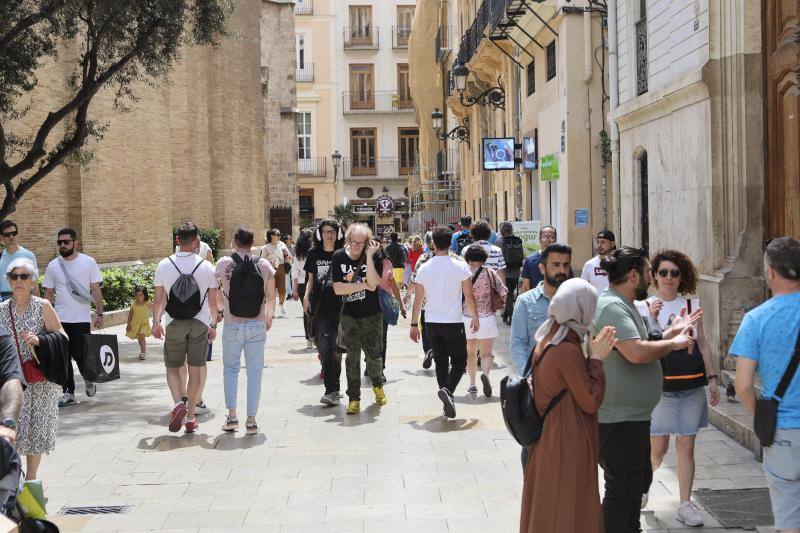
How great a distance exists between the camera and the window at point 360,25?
60.4 meters

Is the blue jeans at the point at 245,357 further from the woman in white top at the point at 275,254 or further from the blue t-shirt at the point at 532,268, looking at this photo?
the woman in white top at the point at 275,254

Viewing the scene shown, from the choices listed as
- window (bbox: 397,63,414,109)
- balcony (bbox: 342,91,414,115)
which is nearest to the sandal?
balcony (bbox: 342,91,414,115)

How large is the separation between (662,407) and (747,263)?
4.53 meters

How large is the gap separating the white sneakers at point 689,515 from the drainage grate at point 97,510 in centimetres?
337

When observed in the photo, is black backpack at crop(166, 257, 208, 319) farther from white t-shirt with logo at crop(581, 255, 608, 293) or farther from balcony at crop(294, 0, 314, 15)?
balcony at crop(294, 0, 314, 15)

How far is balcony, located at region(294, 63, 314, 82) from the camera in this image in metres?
59.6

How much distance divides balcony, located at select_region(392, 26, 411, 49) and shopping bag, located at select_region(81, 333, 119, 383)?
176 ft

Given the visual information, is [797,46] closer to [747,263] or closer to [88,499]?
[747,263]

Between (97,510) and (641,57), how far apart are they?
9.43 m

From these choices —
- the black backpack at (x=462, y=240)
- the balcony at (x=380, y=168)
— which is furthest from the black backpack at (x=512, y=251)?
the balcony at (x=380, y=168)

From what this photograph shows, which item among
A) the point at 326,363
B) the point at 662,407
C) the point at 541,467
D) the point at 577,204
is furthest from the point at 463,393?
the point at 577,204

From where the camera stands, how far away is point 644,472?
5.22m

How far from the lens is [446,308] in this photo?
9.31 meters

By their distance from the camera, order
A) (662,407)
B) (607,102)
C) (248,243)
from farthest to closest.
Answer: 1. (607,102)
2. (248,243)
3. (662,407)
